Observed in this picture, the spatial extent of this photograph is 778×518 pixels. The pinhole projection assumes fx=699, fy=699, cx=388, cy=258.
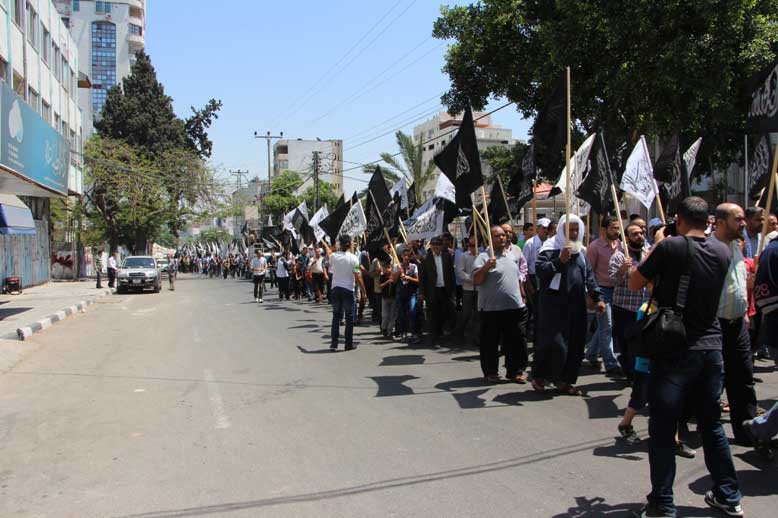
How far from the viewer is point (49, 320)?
642 inches

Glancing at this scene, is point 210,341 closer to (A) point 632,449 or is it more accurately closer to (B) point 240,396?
(B) point 240,396

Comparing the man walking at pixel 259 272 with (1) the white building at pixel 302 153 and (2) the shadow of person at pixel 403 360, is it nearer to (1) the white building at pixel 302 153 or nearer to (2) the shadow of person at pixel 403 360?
(2) the shadow of person at pixel 403 360

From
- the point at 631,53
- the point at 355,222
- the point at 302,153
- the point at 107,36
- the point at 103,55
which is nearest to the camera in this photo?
the point at 631,53

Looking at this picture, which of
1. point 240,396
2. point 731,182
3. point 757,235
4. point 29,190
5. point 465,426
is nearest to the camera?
point 465,426

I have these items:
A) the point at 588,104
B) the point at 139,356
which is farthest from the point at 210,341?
the point at 588,104

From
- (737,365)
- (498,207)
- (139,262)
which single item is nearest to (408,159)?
(139,262)

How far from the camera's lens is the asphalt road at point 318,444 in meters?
4.50

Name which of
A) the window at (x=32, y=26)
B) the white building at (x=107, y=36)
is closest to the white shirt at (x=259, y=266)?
the window at (x=32, y=26)

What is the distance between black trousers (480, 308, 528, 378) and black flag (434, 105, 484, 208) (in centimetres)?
171

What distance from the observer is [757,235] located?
346 inches

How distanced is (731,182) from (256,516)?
31472 mm

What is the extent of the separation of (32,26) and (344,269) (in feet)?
80.6

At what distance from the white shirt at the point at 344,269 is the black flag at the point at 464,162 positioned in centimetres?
286

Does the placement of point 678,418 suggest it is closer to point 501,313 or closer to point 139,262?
point 501,313
